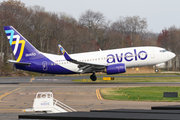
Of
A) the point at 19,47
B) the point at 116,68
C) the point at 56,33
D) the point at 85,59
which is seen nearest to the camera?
the point at 116,68

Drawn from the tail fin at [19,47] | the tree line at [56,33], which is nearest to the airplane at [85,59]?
the tail fin at [19,47]

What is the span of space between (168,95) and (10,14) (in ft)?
210

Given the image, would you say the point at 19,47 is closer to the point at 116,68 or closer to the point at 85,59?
the point at 85,59

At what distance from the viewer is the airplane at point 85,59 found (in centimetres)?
3531

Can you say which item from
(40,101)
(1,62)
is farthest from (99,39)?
(40,101)

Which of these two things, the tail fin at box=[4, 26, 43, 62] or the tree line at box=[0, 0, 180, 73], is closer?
the tail fin at box=[4, 26, 43, 62]

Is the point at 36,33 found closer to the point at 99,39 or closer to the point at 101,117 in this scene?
the point at 99,39

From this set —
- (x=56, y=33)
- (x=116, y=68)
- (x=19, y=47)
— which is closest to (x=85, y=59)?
(x=116, y=68)

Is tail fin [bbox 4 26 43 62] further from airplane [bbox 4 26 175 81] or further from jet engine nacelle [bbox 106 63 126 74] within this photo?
jet engine nacelle [bbox 106 63 126 74]

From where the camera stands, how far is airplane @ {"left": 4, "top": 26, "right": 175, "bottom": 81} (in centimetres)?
3531

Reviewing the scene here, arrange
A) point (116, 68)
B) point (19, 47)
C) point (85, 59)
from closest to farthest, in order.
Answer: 1. point (116, 68)
2. point (85, 59)
3. point (19, 47)

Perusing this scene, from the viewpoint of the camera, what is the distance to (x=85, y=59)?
36.5m

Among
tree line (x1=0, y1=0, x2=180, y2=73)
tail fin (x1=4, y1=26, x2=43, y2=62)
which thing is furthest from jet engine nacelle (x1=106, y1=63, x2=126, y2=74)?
tree line (x1=0, y1=0, x2=180, y2=73)

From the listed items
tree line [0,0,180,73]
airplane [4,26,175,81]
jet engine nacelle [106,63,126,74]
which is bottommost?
jet engine nacelle [106,63,126,74]
